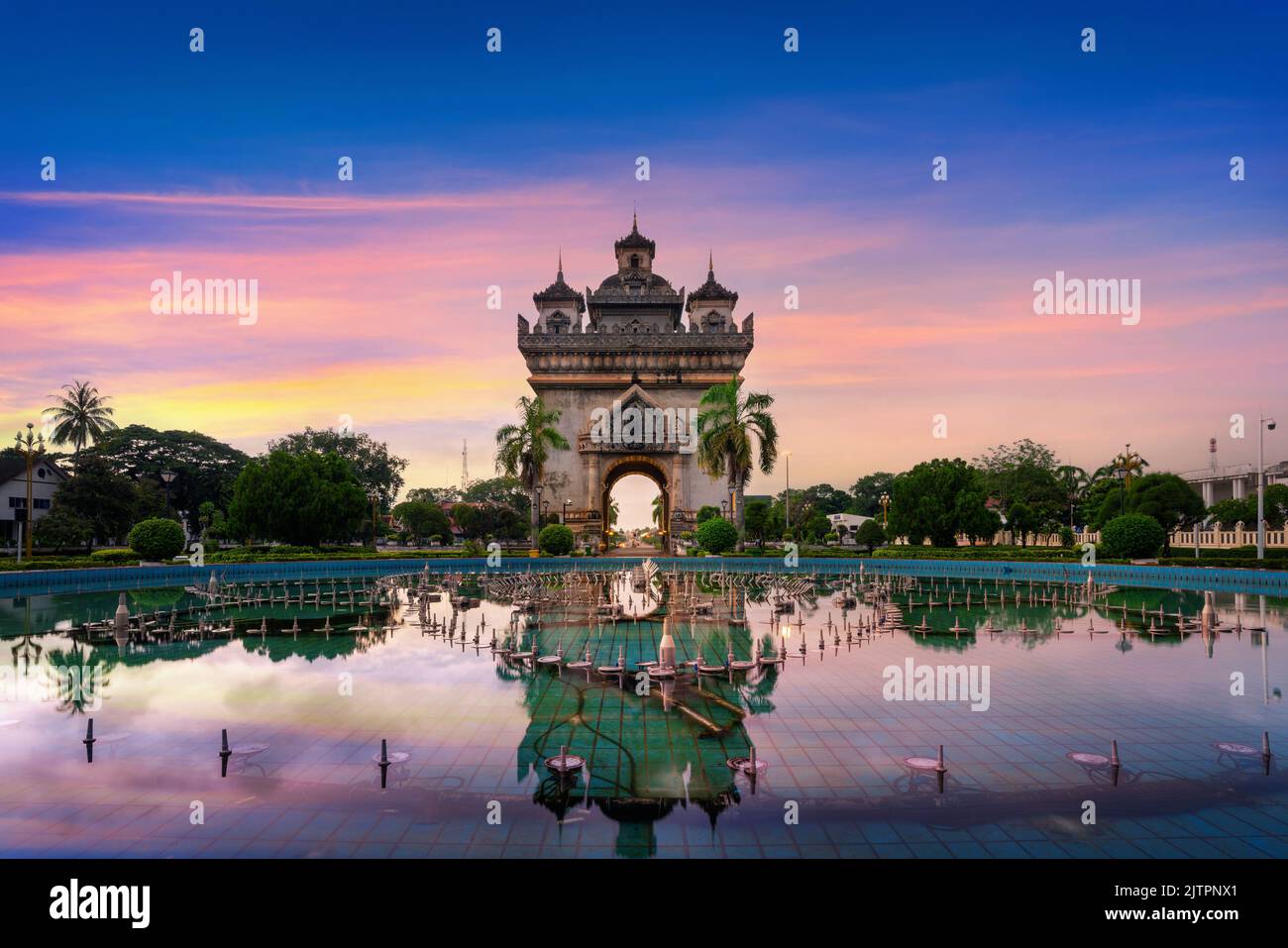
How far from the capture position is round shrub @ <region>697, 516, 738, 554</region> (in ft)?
136

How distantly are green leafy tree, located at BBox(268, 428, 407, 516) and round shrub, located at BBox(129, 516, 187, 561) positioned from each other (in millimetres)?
33320

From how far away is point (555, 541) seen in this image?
4366 centimetres

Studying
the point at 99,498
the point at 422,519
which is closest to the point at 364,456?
the point at 422,519

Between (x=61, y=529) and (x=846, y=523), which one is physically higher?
(x=61, y=529)

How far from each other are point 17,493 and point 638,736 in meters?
61.7

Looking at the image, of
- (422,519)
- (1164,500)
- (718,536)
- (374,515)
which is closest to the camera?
(718,536)

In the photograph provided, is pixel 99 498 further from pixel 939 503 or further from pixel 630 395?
pixel 939 503

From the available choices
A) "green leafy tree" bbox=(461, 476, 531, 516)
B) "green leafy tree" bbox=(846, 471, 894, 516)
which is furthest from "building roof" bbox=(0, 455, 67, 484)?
"green leafy tree" bbox=(846, 471, 894, 516)

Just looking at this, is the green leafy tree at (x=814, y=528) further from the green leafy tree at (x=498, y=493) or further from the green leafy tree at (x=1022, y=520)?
the green leafy tree at (x=498, y=493)

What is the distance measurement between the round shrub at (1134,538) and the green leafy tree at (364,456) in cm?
5581

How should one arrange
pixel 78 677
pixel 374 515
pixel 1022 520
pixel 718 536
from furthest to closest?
pixel 1022 520
pixel 374 515
pixel 718 536
pixel 78 677
